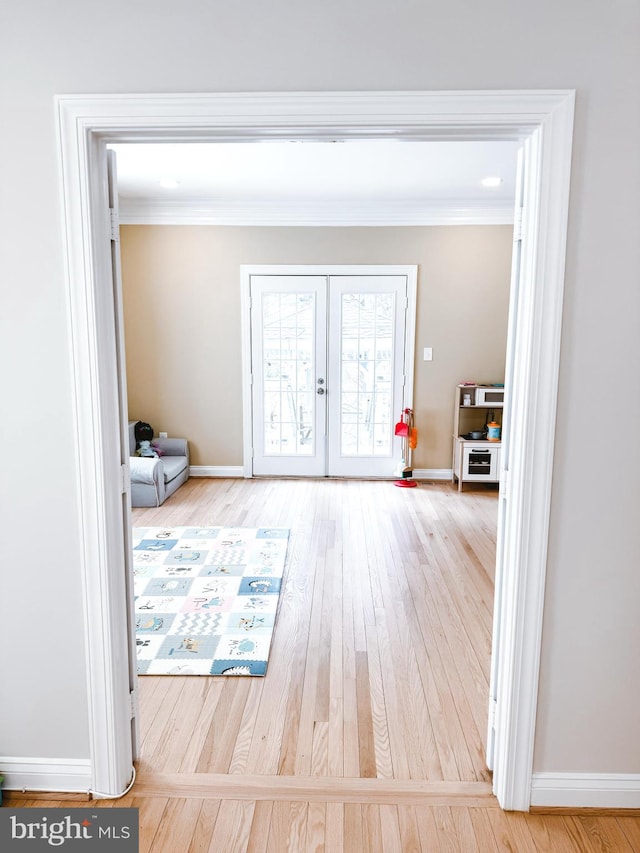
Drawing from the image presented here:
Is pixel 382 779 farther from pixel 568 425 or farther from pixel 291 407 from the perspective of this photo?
pixel 291 407

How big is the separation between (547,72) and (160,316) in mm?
4632

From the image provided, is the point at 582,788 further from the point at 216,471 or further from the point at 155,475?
the point at 216,471

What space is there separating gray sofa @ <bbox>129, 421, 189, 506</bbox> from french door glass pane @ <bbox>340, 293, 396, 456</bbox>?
165 cm

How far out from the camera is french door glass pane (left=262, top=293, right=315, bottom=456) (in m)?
5.62

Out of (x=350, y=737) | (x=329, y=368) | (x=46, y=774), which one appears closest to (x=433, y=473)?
(x=329, y=368)

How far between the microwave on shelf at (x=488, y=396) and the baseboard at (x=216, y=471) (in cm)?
247

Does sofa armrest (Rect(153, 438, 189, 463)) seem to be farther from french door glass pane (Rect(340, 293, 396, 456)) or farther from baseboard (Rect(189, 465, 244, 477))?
french door glass pane (Rect(340, 293, 396, 456))

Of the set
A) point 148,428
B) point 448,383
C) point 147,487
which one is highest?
point 448,383

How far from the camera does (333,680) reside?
2578 millimetres

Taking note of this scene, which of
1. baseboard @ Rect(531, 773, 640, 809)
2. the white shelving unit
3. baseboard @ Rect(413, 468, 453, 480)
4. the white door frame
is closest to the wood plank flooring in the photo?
baseboard @ Rect(531, 773, 640, 809)

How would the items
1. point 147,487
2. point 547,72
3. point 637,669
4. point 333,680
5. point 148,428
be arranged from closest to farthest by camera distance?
point 547,72 → point 637,669 → point 333,680 → point 147,487 → point 148,428

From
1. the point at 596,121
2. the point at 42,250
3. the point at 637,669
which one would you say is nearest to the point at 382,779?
the point at 637,669

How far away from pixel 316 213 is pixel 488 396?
238 cm

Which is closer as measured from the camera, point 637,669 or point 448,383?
point 637,669
